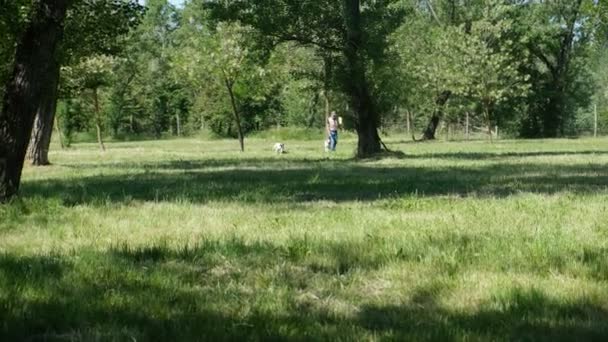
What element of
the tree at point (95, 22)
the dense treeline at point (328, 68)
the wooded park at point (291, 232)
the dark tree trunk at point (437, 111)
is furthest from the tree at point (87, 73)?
the dark tree trunk at point (437, 111)

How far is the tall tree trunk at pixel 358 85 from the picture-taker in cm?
2261

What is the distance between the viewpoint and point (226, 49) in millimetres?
34156

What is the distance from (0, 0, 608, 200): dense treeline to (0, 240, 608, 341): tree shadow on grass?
6386 mm

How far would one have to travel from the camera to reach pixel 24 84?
10.8m

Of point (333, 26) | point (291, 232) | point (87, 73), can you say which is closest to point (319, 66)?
point (333, 26)

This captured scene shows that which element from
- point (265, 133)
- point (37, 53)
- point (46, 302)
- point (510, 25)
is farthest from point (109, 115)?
point (46, 302)

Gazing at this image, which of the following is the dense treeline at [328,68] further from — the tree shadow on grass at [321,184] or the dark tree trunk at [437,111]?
the tree shadow on grass at [321,184]

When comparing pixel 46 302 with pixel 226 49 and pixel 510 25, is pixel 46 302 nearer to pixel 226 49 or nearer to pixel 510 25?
pixel 226 49

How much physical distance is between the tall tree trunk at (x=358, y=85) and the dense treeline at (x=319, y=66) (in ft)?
0.14

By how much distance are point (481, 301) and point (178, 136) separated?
244ft

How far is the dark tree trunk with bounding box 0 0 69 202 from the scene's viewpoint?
10781 mm

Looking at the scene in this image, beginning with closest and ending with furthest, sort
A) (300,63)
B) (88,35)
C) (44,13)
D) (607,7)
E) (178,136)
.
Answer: (44,13)
(88,35)
(300,63)
(607,7)
(178,136)

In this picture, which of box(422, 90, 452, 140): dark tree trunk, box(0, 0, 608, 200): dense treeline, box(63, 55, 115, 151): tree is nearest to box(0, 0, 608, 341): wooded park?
box(0, 0, 608, 200): dense treeline

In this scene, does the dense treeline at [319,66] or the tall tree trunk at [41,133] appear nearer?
the tall tree trunk at [41,133]
